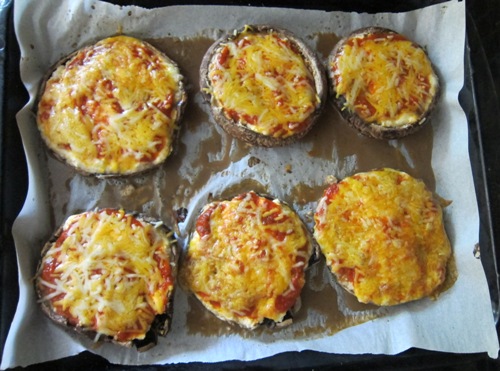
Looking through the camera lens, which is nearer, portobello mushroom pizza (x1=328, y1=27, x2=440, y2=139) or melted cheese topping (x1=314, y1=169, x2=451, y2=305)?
melted cheese topping (x1=314, y1=169, x2=451, y2=305)

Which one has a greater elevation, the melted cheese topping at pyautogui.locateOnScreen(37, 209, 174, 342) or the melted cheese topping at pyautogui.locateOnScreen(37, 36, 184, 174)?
the melted cheese topping at pyautogui.locateOnScreen(37, 36, 184, 174)

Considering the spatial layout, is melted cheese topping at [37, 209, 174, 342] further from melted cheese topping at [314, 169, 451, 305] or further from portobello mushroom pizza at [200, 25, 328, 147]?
melted cheese topping at [314, 169, 451, 305]

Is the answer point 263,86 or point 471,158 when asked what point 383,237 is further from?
point 263,86

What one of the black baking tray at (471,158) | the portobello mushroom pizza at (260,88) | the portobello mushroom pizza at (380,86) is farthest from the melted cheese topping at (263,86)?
the black baking tray at (471,158)

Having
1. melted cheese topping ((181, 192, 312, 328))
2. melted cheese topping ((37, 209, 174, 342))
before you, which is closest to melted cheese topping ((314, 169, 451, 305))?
melted cheese topping ((181, 192, 312, 328))

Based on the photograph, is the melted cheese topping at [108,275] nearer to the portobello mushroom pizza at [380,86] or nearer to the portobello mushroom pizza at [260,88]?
the portobello mushroom pizza at [260,88]

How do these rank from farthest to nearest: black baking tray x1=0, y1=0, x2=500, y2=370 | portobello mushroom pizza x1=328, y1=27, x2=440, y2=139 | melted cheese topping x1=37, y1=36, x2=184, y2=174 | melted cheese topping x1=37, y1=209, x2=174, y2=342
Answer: portobello mushroom pizza x1=328, y1=27, x2=440, y2=139 < melted cheese topping x1=37, y1=36, x2=184, y2=174 < black baking tray x1=0, y1=0, x2=500, y2=370 < melted cheese topping x1=37, y1=209, x2=174, y2=342

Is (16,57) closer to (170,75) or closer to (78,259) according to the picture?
(170,75)
